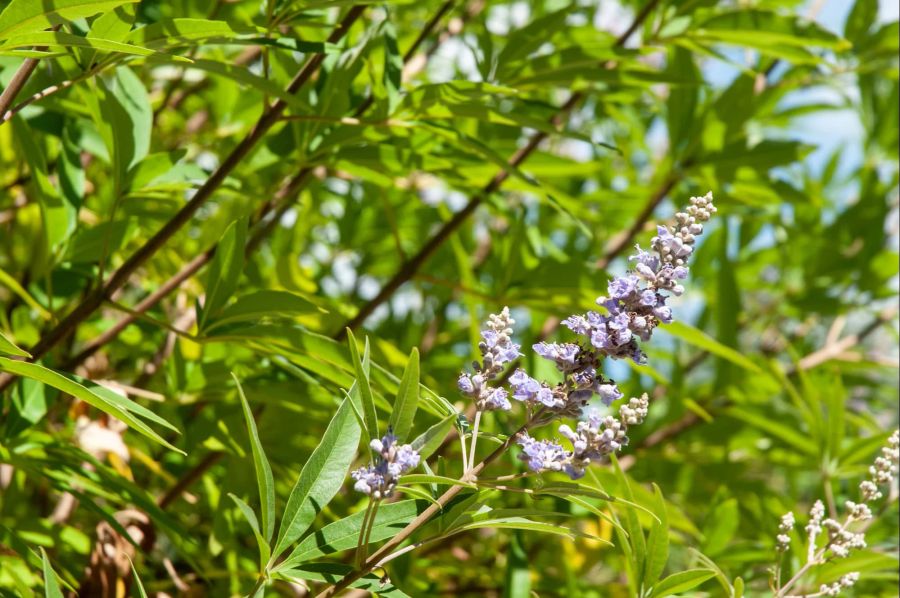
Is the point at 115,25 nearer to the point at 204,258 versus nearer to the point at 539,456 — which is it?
the point at 204,258

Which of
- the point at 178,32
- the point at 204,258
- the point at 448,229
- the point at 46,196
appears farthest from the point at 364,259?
the point at 178,32

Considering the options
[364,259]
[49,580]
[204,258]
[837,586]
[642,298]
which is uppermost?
[364,259]

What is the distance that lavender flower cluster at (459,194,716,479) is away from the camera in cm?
73

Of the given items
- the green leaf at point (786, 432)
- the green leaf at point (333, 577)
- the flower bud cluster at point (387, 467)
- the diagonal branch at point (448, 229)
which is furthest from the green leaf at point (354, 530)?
the green leaf at point (786, 432)

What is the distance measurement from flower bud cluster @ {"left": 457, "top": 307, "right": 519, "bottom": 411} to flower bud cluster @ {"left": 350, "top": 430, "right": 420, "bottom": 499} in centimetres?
8

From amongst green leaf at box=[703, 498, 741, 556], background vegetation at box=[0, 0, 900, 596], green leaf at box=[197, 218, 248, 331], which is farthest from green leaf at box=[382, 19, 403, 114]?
green leaf at box=[703, 498, 741, 556]

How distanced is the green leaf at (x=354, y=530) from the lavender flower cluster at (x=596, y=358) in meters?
0.13

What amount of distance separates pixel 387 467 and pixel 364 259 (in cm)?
150

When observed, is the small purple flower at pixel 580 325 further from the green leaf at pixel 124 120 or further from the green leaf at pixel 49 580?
the green leaf at pixel 124 120

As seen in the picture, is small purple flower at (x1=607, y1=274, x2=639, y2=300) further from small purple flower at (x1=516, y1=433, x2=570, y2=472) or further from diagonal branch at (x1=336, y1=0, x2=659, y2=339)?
diagonal branch at (x1=336, y1=0, x2=659, y2=339)

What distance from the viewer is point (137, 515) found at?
130cm

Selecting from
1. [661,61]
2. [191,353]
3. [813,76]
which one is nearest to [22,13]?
[191,353]

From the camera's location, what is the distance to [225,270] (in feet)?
3.50

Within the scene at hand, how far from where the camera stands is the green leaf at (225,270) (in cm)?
105
